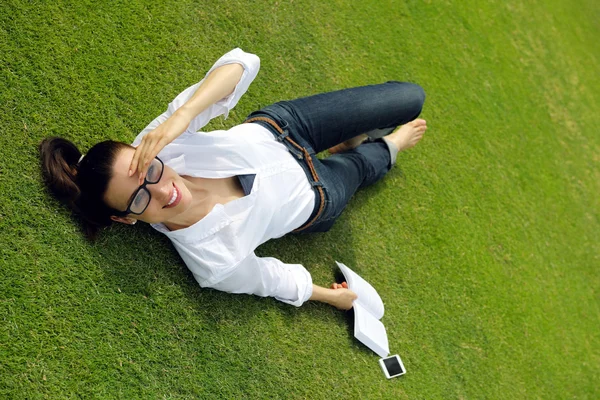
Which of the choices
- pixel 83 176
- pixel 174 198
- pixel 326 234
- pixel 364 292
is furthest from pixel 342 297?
pixel 83 176

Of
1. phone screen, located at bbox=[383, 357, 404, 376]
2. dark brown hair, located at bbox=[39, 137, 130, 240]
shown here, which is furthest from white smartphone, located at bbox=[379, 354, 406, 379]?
dark brown hair, located at bbox=[39, 137, 130, 240]

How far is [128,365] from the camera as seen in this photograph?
2189 mm

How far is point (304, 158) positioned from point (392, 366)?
Result: 4.64ft

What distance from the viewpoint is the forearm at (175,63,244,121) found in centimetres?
209

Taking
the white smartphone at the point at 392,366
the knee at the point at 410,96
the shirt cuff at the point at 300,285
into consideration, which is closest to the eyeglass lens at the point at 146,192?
the shirt cuff at the point at 300,285

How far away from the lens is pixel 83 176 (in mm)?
1986

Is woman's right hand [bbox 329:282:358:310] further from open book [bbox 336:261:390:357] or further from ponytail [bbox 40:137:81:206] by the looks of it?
ponytail [bbox 40:137:81:206]

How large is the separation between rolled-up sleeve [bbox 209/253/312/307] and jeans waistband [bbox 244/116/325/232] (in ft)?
1.01

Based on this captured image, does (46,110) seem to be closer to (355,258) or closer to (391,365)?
(355,258)

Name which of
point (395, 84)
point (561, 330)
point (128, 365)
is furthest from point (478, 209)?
point (128, 365)

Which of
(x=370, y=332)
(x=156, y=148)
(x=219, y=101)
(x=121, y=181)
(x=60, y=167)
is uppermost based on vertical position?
(x=219, y=101)

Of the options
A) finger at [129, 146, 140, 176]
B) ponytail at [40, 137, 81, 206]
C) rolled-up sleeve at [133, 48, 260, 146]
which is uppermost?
rolled-up sleeve at [133, 48, 260, 146]

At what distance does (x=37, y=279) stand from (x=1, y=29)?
1270mm

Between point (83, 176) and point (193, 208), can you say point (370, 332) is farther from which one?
point (83, 176)
